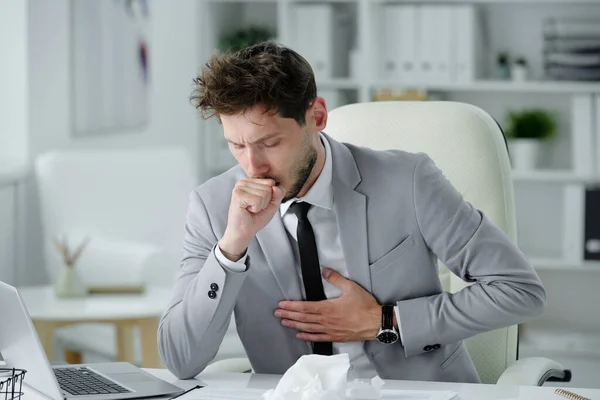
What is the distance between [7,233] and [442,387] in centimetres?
204

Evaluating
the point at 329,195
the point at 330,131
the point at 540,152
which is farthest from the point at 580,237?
the point at 329,195

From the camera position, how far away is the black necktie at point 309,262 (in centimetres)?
169

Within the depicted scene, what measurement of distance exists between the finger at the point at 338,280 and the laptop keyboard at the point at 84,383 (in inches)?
16.8

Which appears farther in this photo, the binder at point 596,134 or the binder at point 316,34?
the binder at point 316,34

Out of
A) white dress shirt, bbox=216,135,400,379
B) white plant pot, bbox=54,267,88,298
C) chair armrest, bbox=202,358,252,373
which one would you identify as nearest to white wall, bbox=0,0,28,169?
white plant pot, bbox=54,267,88,298

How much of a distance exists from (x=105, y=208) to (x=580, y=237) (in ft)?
6.22

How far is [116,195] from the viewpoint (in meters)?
3.31

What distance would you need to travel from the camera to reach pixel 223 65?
5.16 ft

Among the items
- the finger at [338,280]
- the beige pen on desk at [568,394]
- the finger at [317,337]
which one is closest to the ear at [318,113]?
the finger at [338,280]

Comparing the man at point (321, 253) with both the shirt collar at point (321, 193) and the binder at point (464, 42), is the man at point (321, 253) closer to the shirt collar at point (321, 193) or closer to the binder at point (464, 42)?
the shirt collar at point (321, 193)

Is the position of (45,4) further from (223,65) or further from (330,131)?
(223,65)

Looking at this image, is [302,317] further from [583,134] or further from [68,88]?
[583,134]

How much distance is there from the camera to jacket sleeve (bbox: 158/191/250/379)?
156 cm

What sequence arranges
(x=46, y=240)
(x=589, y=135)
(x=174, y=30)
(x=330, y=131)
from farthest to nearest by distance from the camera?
(x=174, y=30), (x=589, y=135), (x=46, y=240), (x=330, y=131)
